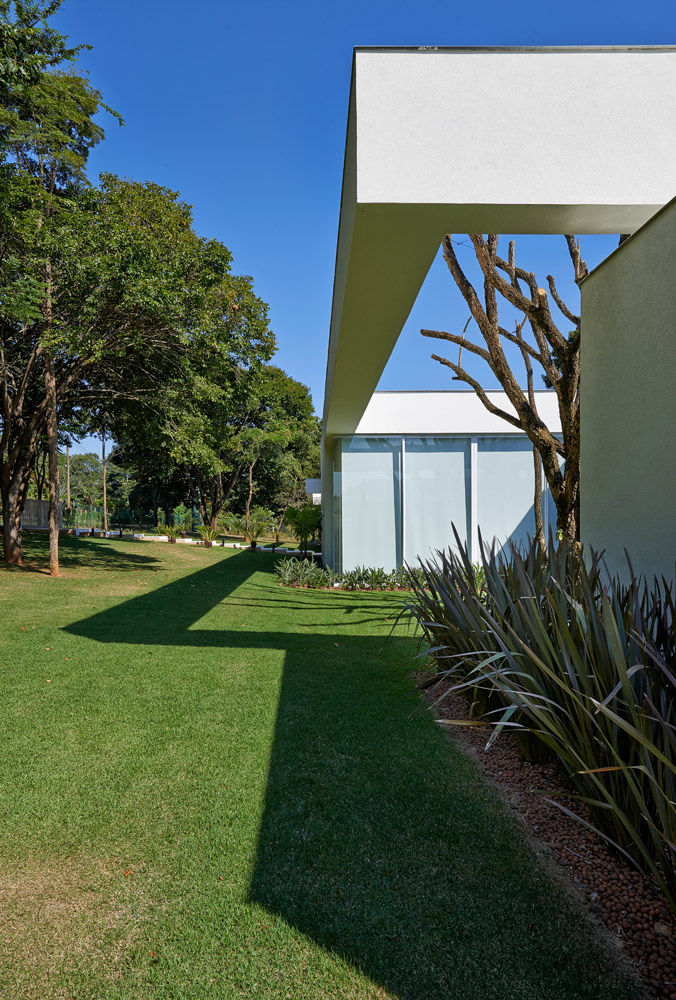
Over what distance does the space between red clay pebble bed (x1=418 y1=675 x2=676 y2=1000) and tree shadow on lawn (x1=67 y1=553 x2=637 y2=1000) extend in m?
0.09

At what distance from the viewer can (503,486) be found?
37.8 ft

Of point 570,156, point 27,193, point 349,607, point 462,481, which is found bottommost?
point 349,607

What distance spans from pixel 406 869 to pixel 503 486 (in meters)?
9.98

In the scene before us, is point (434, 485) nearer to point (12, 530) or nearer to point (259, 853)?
point (12, 530)

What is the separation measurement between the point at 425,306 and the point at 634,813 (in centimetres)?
659

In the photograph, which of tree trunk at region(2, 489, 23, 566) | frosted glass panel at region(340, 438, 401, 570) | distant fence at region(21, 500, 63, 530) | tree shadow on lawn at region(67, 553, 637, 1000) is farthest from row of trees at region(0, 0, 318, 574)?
distant fence at region(21, 500, 63, 530)

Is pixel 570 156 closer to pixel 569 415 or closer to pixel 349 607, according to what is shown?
pixel 569 415

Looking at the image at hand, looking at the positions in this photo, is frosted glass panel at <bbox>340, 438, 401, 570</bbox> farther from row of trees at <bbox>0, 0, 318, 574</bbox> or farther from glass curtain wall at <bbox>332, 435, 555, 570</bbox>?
row of trees at <bbox>0, 0, 318, 574</bbox>

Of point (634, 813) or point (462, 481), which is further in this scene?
point (462, 481)

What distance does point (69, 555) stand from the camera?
1480 centimetres

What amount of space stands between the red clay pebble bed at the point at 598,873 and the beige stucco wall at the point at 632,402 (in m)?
1.27

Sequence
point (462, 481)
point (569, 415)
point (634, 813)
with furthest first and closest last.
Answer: point (462, 481), point (569, 415), point (634, 813)

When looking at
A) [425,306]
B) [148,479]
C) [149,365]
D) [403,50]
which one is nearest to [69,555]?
[149,365]

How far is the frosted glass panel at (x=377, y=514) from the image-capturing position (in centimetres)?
1150
